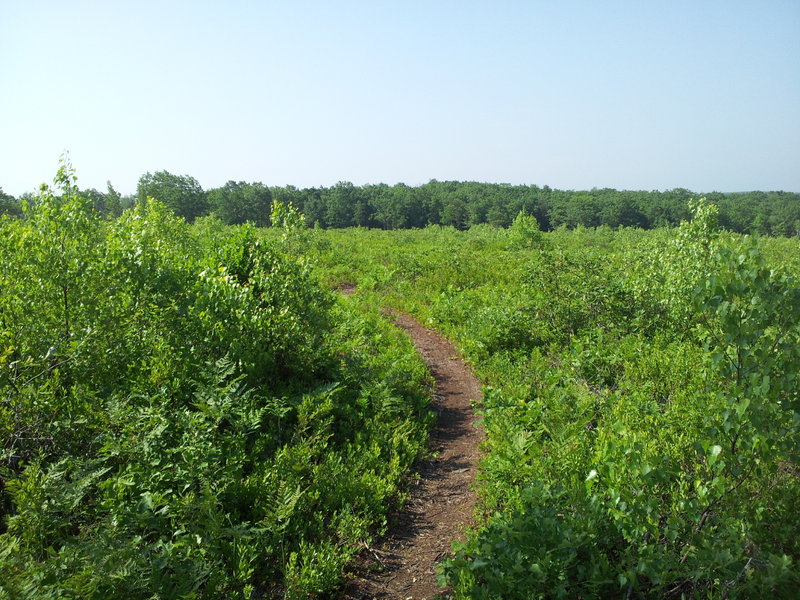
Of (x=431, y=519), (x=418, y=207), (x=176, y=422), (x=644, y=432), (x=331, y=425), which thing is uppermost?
(x=418, y=207)

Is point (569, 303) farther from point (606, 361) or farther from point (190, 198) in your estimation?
point (190, 198)

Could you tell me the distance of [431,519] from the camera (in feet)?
17.8

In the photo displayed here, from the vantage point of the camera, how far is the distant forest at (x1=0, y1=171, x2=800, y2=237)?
65.6 metres

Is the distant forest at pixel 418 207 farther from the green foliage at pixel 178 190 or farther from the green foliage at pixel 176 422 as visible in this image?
the green foliage at pixel 176 422

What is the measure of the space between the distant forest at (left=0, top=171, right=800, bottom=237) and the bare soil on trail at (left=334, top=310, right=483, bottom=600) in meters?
60.0

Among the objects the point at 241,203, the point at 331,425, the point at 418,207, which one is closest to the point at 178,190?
the point at 241,203

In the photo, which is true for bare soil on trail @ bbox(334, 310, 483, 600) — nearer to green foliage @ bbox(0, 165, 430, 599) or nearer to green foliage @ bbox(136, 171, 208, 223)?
green foliage @ bbox(0, 165, 430, 599)

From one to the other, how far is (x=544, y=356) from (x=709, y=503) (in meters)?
5.78

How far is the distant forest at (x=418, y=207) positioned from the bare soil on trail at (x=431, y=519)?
5995 cm

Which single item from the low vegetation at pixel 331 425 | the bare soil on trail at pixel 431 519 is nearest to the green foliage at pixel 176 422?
the low vegetation at pixel 331 425

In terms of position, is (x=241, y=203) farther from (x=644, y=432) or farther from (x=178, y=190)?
(x=644, y=432)

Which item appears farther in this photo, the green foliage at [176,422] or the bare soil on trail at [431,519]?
the bare soil on trail at [431,519]

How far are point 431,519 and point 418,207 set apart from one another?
252 feet

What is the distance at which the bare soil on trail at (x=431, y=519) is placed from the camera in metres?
4.47
